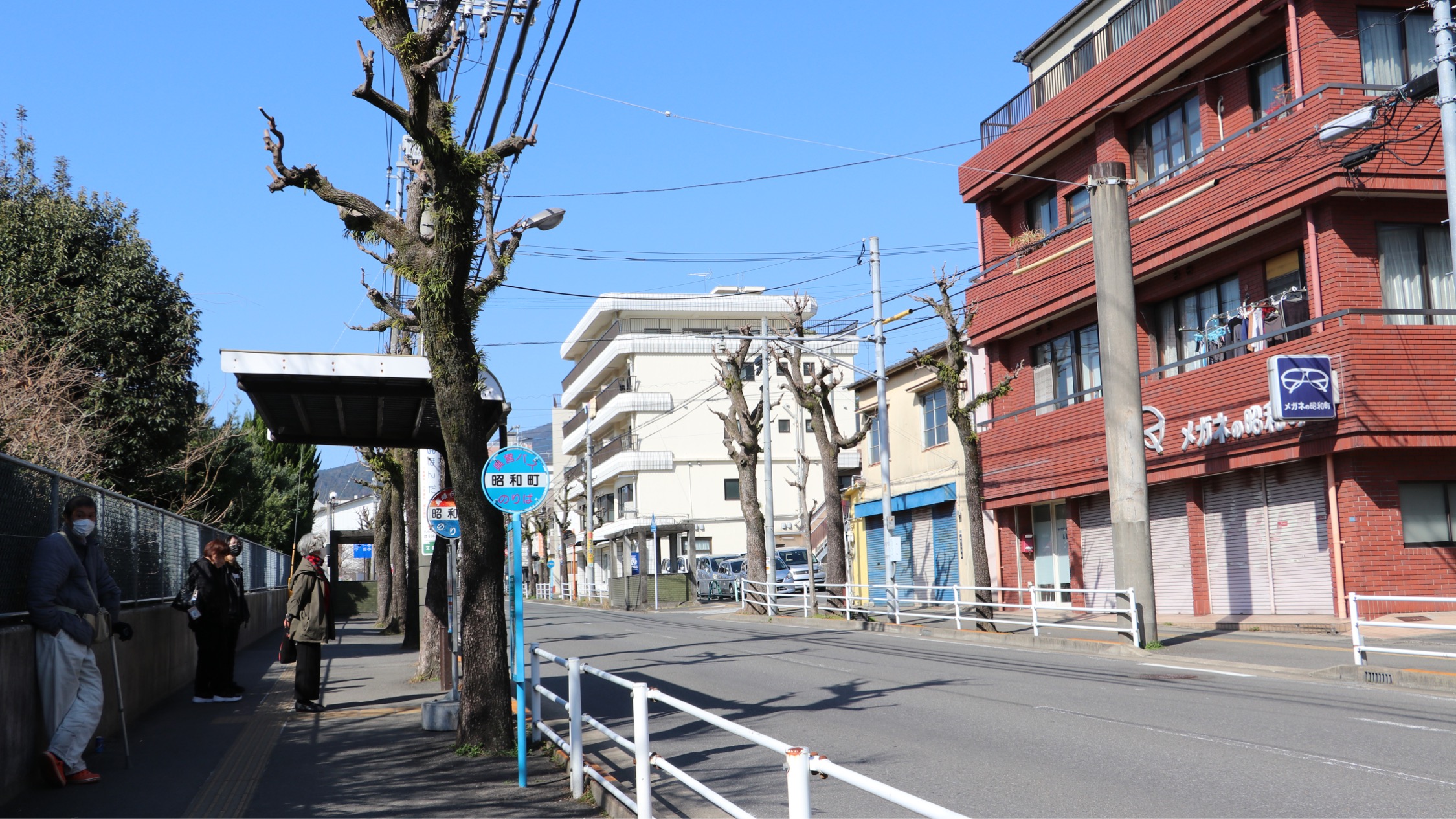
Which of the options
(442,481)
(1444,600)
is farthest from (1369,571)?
(442,481)

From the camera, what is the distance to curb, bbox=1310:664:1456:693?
1305 centimetres

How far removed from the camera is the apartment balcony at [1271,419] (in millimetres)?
19734

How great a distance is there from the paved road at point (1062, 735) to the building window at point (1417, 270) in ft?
28.0

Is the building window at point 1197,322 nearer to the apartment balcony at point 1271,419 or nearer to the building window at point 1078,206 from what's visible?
the apartment balcony at point 1271,419

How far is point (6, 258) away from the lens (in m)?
21.0

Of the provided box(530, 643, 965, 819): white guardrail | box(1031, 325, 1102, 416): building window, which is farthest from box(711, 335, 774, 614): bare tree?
box(530, 643, 965, 819): white guardrail

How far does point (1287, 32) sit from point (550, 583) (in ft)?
234

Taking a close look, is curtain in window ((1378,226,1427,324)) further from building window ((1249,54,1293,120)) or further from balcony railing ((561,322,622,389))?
balcony railing ((561,322,622,389))

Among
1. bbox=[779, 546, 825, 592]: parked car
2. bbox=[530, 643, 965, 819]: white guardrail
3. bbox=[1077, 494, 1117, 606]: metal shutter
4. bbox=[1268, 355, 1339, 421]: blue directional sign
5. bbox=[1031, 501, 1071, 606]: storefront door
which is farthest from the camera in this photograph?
bbox=[779, 546, 825, 592]: parked car

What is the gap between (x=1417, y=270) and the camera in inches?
827

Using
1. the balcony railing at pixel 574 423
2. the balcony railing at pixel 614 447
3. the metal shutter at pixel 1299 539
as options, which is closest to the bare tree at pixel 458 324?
the metal shutter at pixel 1299 539

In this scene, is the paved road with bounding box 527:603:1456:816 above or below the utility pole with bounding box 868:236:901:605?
below

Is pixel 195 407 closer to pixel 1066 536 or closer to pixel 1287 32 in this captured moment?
pixel 1066 536

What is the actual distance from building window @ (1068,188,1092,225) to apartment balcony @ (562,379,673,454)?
40.4 metres
